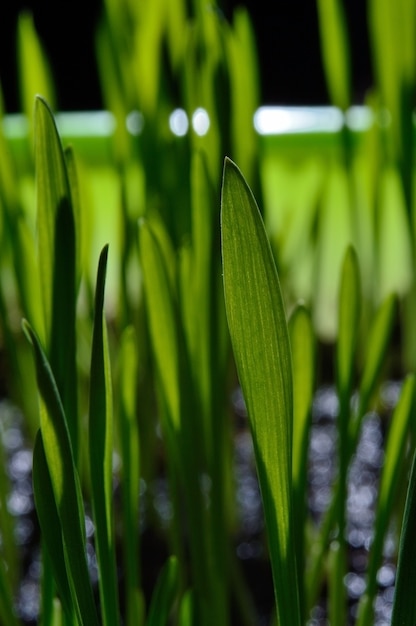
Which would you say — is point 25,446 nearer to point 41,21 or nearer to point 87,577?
point 87,577

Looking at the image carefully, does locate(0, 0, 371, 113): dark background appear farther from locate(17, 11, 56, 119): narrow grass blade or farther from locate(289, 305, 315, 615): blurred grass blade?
locate(289, 305, 315, 615): blurred grass blade

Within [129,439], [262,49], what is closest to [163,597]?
[129,439]

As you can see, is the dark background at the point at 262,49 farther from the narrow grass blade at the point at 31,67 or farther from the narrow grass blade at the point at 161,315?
the narrow grass blade at the point at 161,315

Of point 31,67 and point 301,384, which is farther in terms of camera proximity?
point 31,67

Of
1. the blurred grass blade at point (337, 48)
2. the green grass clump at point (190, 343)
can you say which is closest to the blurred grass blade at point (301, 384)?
the green grass clump at point (190, 343)

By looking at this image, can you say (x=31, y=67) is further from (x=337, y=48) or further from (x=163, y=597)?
(x=163, y=597)

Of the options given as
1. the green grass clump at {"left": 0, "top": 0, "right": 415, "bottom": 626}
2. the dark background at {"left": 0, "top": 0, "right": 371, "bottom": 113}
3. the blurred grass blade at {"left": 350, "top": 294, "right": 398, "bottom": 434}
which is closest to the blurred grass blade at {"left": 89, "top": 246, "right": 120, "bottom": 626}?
the green grass clump at {"left": 0, "top": 0, "right": 415, "bottom": 626}

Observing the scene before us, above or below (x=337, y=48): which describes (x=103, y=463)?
below
